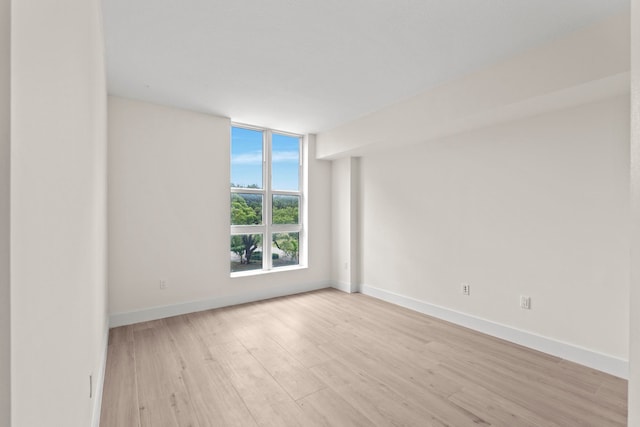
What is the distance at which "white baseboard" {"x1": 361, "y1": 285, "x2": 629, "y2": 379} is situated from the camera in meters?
2.34

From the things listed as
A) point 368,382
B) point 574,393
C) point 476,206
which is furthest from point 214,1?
point 574,393

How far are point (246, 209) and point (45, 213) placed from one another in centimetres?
369

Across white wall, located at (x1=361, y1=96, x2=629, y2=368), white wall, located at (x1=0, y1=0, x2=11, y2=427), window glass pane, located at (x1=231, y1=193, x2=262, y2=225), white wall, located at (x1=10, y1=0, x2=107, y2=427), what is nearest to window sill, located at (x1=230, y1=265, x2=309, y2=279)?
window glass pane, located at (x1=231, y1=193, x2=262, y2=225)

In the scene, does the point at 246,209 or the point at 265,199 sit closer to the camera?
the point at 246,209

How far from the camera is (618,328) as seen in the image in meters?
2.33

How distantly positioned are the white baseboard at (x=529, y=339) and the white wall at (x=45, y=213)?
337 centimetres

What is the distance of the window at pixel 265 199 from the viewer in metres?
4.28

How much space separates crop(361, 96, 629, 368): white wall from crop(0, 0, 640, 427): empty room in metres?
0.02

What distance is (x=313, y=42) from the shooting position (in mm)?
2262

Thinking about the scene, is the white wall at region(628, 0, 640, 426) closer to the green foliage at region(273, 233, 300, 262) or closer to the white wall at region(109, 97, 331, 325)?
the white wall at region(109, 97, 331, 325)

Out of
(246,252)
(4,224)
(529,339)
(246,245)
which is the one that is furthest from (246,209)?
(4,224)

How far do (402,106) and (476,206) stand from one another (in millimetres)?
1411

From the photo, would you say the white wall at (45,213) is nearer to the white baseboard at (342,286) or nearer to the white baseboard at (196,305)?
the white baseboard at (196,305)

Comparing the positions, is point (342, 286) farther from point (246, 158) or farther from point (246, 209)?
point (246, 158)
